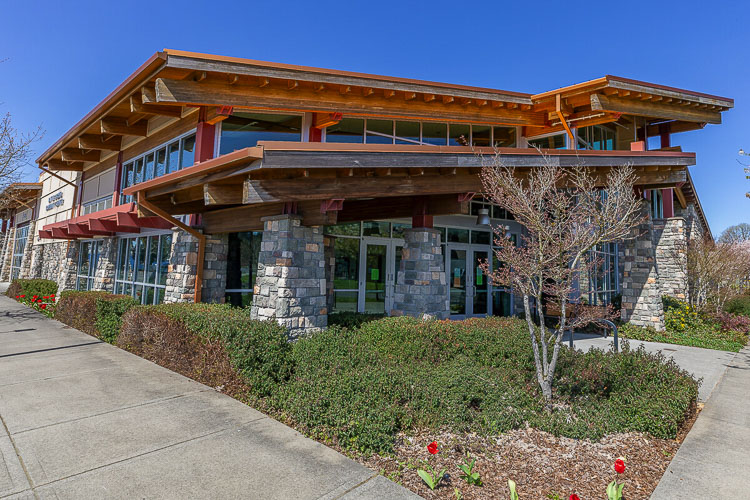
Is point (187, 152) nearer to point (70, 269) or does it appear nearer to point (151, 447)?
point (151, 447)

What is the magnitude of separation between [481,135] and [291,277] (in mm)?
7979

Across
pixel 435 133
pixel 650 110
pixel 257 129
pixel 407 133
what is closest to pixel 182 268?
pixel 257 129

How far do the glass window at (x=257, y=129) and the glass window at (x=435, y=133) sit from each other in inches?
143

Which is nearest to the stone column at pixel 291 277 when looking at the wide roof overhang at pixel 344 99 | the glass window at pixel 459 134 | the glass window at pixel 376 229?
the wide roof overhang at pixel 344 99

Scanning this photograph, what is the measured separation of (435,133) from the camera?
36.8 ft

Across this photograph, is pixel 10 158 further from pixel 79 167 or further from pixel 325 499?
pixel 325 499

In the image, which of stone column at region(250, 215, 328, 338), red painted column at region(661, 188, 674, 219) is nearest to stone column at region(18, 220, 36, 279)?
stone column at region(250, 215, 328, 338)

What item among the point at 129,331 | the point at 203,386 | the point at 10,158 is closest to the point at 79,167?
the point at 10,158

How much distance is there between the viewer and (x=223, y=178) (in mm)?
6160

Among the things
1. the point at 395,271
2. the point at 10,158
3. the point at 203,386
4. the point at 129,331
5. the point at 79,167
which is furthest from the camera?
the point at 79,167

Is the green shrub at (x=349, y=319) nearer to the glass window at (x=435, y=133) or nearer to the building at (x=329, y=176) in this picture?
the building at (x=329, y=176)

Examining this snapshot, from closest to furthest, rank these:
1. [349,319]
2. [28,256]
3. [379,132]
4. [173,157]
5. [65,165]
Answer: [349,319]
[379,132]
[173,157]
[65,165]
[28,256]

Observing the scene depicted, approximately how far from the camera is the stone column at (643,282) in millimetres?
11242

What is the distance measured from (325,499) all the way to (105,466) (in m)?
1.95
